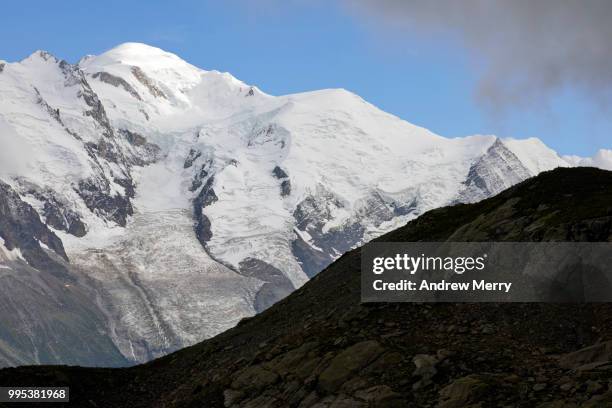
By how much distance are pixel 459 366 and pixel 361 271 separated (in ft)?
80.6

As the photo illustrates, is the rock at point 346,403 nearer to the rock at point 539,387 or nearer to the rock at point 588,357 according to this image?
the rock at point 539,387

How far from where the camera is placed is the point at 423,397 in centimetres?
4719

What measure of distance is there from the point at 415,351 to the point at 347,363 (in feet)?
12.1

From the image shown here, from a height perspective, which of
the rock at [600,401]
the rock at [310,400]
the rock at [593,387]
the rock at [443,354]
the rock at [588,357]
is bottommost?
the rock at [600,401]

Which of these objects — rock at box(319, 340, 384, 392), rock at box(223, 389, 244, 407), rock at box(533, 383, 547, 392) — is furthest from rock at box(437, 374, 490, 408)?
rock at box(223, 389, 244, 407)

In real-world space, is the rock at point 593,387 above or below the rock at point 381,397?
below

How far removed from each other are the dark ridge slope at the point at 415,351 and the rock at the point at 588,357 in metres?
0.08

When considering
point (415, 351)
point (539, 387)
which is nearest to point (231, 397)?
point (415, 351)

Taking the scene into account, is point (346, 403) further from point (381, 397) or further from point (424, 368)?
point (424, 368)

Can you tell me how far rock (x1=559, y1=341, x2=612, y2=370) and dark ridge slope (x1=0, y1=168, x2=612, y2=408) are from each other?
3.0 inches

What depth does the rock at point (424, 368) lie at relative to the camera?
4850 cm

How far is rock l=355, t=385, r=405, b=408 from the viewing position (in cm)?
4756

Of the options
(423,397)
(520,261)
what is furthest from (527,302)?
(423,397)

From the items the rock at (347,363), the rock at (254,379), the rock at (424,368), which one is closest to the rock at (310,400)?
the rock at (347,363)
